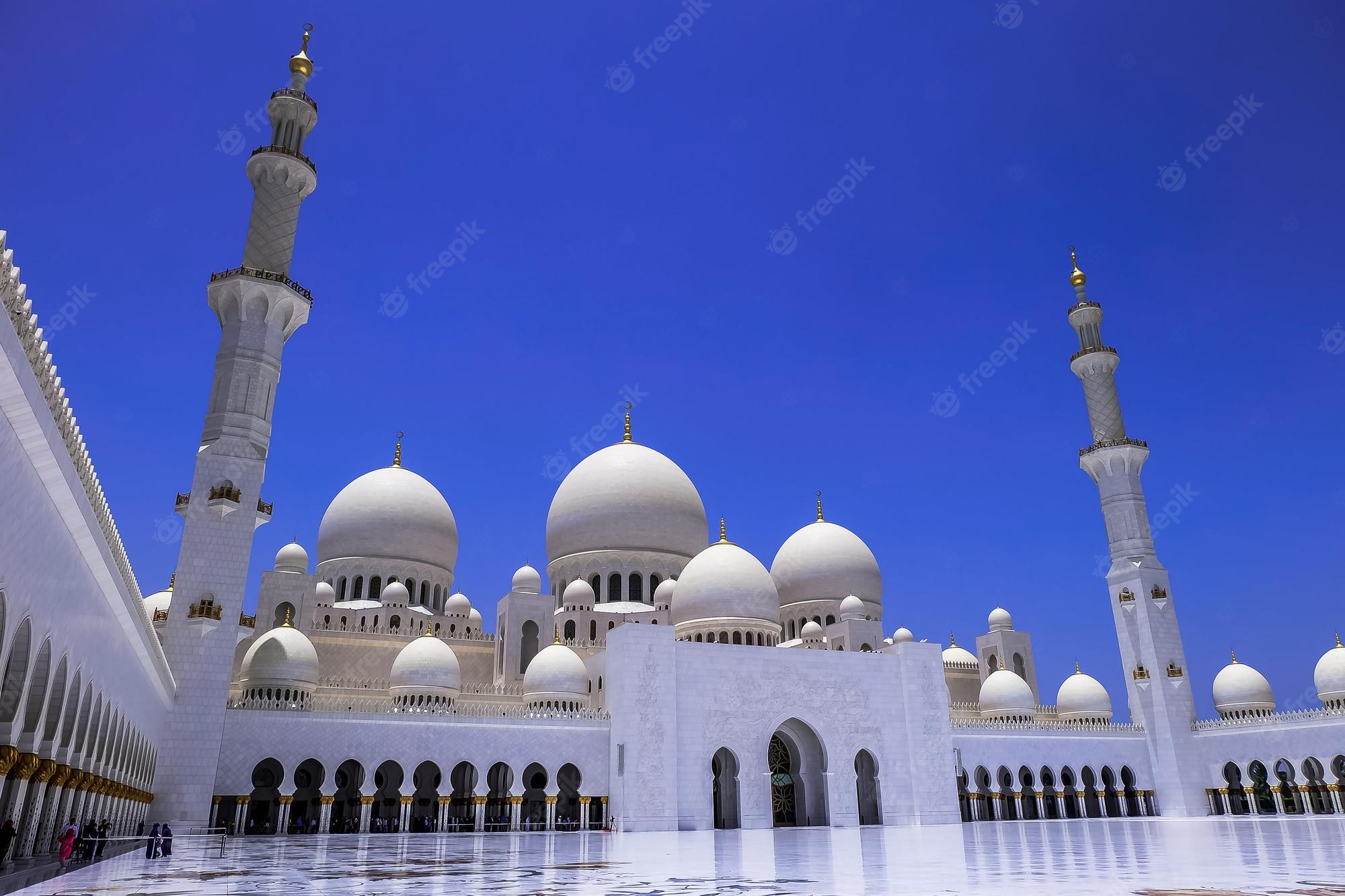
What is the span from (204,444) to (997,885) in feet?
57.6

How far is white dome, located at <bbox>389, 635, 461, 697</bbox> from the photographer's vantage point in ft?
73.2

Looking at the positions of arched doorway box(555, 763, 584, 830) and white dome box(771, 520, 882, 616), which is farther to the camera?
white dome box(771, 520, 882, 616)

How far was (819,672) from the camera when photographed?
77.4ft

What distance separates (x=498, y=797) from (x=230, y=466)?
955 cm

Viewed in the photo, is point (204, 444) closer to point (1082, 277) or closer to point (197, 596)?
point (197, 596)

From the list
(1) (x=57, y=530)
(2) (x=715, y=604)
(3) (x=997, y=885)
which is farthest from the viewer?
(2) (x=715, y=604)

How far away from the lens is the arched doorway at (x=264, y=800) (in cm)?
2116

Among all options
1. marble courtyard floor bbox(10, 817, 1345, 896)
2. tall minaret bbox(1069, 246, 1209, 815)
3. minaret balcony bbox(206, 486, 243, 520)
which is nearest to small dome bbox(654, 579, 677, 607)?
marble courtyard floor bbox(10, 817, 1345, 896)

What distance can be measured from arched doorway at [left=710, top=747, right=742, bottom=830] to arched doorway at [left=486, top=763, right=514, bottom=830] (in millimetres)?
4939

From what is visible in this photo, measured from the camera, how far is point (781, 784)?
2417 cm

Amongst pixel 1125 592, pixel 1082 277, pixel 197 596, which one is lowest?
pixel 197 596

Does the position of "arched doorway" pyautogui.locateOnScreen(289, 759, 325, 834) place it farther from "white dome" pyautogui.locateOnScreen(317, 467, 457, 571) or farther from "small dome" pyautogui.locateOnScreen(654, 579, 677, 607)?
"small dome" pyautogui.locateOnScreen(654, 579, 677, 607)

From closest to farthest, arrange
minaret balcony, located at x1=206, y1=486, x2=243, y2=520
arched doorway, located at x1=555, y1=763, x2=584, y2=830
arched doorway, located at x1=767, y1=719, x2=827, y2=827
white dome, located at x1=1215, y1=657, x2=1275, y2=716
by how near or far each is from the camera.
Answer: minaret balcony, located at x1=206, y1=486, x2=243, y2=520
arched doorway, located at x1=555, y1=763, x2=584, y2=830
arched doorway, located at x1=767, y1=719, x2=827, y2=827
white dome, located at x1=1215, y1=657, x2=1275, y2=716

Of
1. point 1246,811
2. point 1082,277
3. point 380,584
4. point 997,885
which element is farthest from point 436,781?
point 1082,277
